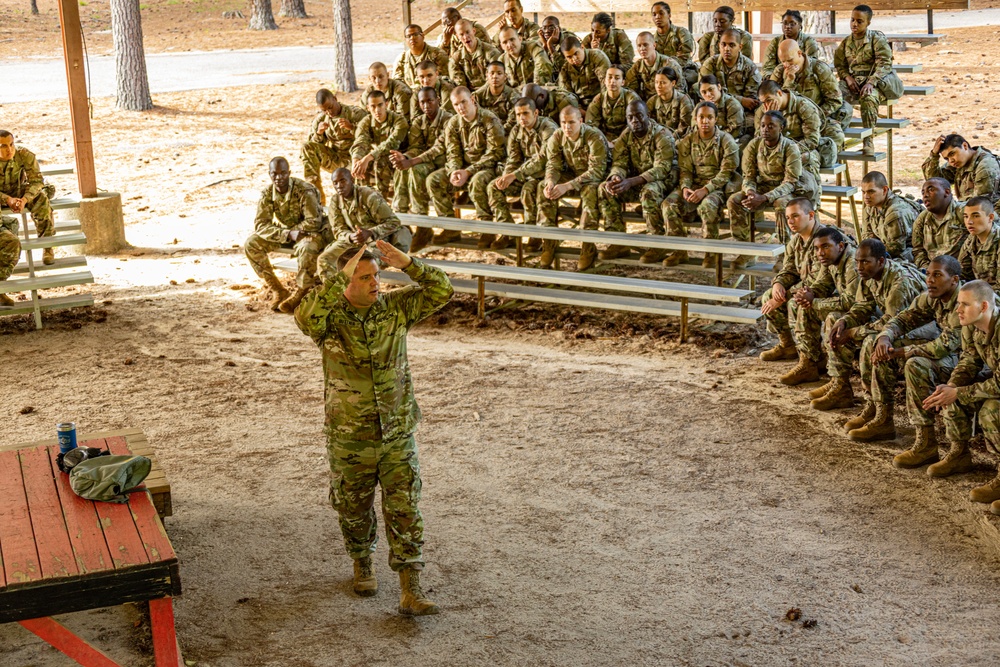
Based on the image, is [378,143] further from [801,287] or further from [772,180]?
[801,287]

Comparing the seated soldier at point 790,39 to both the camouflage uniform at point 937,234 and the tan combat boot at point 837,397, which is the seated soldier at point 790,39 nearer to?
the camouflage uniform at point 937,234

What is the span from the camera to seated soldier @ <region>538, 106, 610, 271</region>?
12.3m

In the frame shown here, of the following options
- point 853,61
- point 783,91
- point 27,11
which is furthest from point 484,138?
point 27,11

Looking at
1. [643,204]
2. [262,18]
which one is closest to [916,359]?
[643,204]

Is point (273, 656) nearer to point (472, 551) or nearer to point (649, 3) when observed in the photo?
point (472, 551)

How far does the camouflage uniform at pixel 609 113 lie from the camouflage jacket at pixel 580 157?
0.64 meters

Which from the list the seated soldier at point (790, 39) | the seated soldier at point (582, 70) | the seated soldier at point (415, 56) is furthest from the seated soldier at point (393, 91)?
the seated soldier at point (790, 39)

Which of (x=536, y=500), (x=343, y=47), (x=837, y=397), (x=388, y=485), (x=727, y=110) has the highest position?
(x=343, y=47)

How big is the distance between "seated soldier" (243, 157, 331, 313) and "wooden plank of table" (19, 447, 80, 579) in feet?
17.9

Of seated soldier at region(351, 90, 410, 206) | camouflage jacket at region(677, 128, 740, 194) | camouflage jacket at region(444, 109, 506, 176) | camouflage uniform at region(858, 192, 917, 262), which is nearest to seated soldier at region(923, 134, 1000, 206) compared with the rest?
camouflage uniform at region(858, 192, 917, 262)

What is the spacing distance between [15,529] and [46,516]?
184mm

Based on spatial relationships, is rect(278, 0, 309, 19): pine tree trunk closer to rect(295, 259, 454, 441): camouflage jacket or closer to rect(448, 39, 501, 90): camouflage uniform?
rect(448, 39, 501, 90): camouflage uniform

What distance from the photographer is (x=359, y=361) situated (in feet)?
21.0

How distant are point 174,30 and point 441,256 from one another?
24.6 metres
